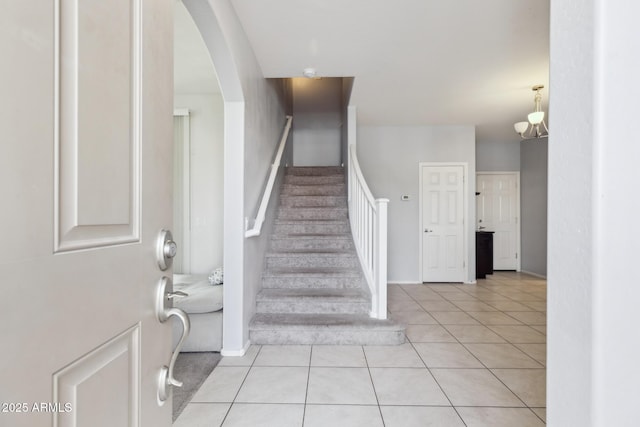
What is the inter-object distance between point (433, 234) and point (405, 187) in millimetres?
922

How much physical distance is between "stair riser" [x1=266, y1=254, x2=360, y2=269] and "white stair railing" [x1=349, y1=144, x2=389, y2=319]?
0.24m

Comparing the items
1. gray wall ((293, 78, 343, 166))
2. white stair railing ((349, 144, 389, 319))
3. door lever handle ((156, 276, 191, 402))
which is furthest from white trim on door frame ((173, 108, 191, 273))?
door lever handle ((156, 276, 191, 402))

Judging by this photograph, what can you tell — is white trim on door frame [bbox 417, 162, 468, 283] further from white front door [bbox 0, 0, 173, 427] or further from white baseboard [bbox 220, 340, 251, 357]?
white front door [bbox 0, 0, 173, 427]

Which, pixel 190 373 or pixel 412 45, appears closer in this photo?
pixel 190 373

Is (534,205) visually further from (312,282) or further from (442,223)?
(312,282)

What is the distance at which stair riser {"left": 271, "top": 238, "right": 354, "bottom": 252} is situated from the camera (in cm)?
381

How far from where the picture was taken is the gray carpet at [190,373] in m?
1.94

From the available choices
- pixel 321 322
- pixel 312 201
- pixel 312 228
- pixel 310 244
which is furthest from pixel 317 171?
pixel 321 322

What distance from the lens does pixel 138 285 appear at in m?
0.68

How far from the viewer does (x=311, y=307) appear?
9.70 ft

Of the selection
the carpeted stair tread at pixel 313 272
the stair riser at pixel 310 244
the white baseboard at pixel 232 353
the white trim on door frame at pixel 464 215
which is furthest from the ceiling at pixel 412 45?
the white baseboard at pixel 232 353

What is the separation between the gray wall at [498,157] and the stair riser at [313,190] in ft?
10.5

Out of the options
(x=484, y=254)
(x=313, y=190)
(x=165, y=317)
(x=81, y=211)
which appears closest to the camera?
(x=81, y=211)

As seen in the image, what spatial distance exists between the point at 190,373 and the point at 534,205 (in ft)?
20.5
